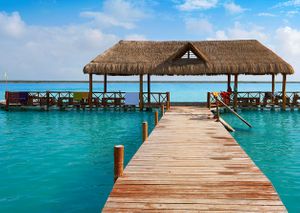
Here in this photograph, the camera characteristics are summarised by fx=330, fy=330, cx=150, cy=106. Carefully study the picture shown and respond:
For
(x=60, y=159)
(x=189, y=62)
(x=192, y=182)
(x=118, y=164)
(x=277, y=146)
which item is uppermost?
(x=189, y=62)

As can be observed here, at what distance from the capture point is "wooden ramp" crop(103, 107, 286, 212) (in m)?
4.47

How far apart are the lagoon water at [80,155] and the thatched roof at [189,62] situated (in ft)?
11.3

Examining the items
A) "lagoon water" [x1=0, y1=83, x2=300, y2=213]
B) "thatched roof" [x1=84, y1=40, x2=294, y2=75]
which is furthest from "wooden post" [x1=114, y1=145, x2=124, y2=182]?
"thatched roof" [x1=84, y1=40, x2=294, y2=75]

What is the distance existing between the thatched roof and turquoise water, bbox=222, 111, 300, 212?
328 centimetres

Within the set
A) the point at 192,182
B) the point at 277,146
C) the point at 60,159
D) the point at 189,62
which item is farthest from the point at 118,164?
the point at 189,62

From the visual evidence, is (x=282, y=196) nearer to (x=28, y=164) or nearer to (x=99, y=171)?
(x=99, y=171)

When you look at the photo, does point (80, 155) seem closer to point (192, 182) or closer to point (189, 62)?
point (192, 182)

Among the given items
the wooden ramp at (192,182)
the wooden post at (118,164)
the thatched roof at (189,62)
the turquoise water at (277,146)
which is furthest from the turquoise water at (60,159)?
the turquoise water at (277,146)

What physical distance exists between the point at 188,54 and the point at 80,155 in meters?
14.2

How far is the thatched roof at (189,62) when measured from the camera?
22938 mm

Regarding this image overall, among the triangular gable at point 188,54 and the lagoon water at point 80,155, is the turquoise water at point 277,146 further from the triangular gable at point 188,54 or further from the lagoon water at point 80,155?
the triangular gable at point 188,54

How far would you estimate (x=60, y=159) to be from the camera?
10.9 meters

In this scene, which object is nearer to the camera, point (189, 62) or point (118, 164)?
point (118, 164)

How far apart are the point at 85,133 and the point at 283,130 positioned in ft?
32.1
